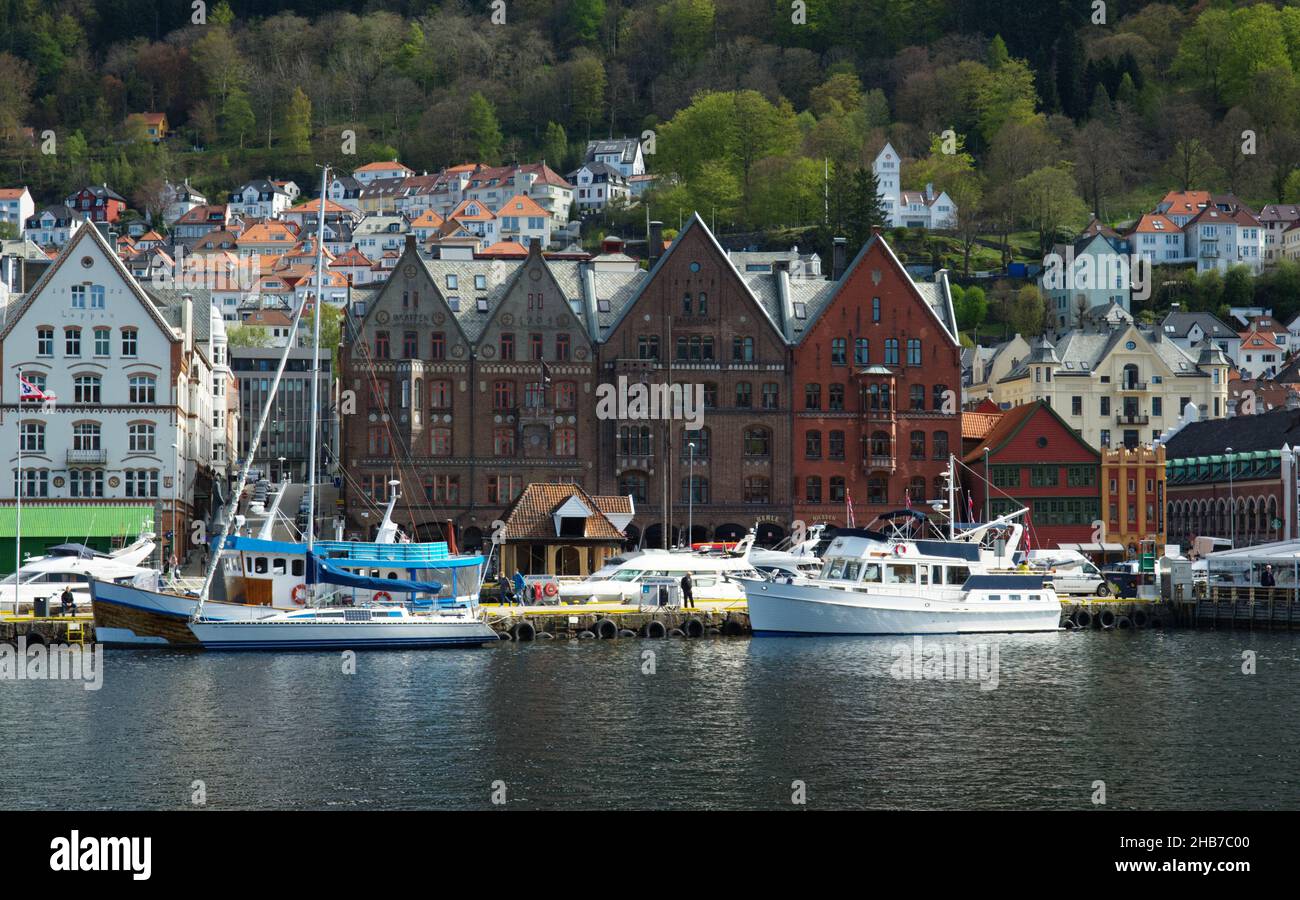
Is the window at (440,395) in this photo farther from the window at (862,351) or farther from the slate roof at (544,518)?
the window at (862,351)

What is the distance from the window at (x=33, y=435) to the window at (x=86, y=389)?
91.8 inches

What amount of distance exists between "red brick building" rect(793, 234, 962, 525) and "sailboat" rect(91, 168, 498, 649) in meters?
38.4

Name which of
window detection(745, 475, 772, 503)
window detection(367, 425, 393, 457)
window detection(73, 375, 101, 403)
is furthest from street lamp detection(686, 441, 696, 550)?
window detection(73, 375, 101, 403)

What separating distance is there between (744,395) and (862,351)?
7393mm

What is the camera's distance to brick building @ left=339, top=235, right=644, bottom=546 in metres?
101

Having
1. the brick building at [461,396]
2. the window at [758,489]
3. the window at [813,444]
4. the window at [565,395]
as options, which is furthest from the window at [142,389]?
the window at [813,444]

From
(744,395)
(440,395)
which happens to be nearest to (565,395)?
(440,395)

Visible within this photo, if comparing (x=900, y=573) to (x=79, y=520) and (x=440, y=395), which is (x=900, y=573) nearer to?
(x=440, y=395)

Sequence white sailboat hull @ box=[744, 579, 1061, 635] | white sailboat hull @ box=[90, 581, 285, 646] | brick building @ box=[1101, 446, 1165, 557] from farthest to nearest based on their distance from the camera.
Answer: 1. brick building @ box=[1101, 446, 1165, 557]
2. white sailboat hull @ box=[744, 579, 1061, 635]
3. white sailboat hull @ box=[90, 581, 285, 646]

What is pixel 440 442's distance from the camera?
335 feet

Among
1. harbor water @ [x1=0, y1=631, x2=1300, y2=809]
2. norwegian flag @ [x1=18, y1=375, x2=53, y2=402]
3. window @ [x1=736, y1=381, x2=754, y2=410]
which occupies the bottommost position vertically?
harbor water @ [x1=0, y1=631, x2=1300, y2=809]

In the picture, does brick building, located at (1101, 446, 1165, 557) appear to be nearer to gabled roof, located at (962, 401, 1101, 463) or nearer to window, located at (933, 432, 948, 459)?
gabled roof, located at (962, 401, 1101, 463)
